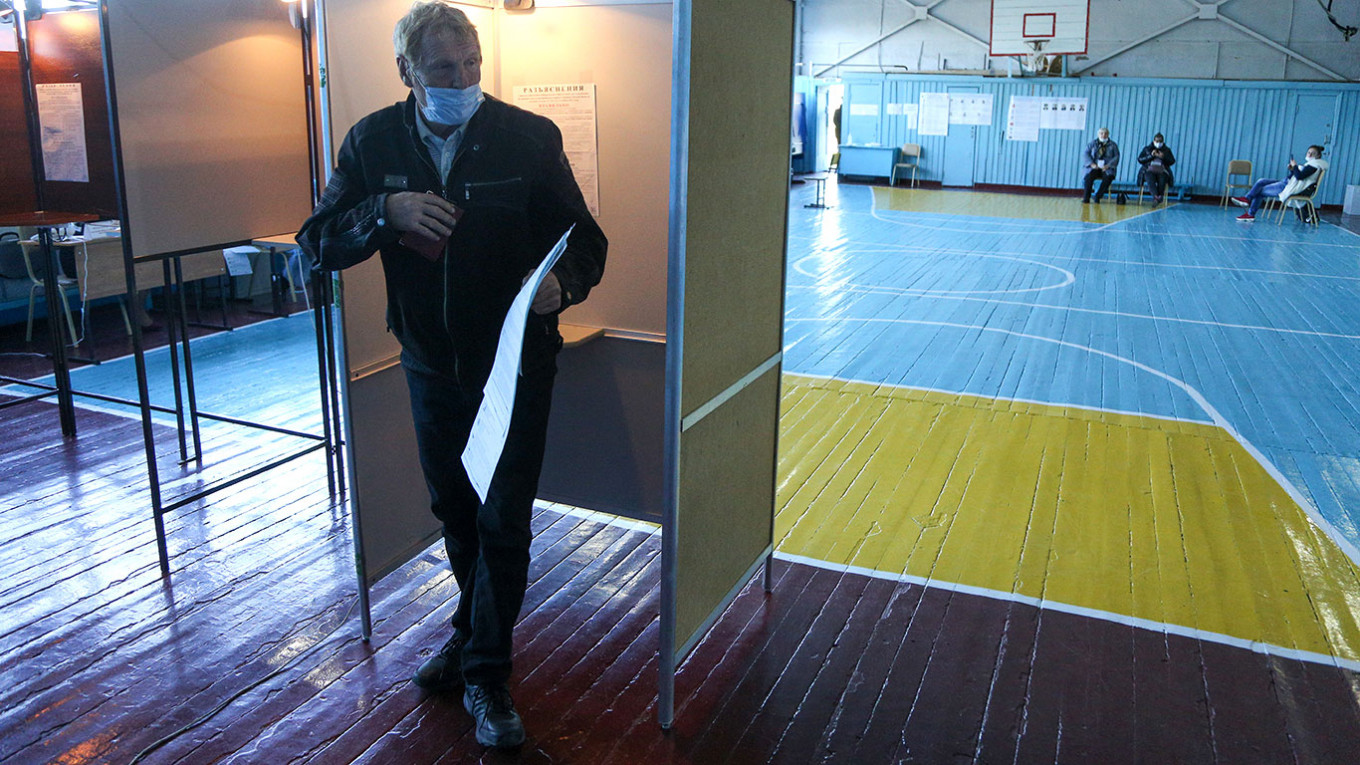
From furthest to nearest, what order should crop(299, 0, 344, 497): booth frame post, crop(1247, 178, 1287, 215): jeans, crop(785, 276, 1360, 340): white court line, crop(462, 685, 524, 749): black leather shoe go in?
crop(1247, 178, 1287, 215): jeans < crop(785, 276, 1360, 340): white court line < crop(299, 0, 344, 497): booth frame post < crop(462, 685, 524, 749): black leather shoe

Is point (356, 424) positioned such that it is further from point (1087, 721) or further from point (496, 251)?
point (1087, 721)

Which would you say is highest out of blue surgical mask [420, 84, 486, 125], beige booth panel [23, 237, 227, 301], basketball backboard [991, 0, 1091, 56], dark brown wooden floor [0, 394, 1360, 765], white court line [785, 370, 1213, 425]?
basketball backboard [991, 0, 1091, 56]

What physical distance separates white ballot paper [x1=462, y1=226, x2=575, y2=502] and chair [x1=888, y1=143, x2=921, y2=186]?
18.6m

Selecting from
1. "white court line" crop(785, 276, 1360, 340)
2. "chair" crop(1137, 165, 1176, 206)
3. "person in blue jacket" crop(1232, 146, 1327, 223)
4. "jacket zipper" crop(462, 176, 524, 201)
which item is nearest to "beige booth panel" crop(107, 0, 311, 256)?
"jacket zipper" crop(462, 176, 524, 201)

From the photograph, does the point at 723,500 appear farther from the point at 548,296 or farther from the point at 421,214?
the point at 421,214

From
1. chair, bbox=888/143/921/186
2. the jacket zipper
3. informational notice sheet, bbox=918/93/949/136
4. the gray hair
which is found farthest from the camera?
chair, bbox=888/143/921/186

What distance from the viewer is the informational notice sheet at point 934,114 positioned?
1944 cm

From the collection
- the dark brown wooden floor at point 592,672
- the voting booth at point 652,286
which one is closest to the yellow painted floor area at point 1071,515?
the dark brown wooden floor at point 592,672

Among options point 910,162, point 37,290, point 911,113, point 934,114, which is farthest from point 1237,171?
point 37,290

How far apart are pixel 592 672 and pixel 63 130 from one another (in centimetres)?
367

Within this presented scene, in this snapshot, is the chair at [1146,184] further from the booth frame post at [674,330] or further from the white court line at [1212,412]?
the booth frame post at [674,330]

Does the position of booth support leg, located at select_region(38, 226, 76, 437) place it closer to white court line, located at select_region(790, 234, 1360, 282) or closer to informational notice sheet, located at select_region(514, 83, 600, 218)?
informational notice sheet, located at select_region(514, 83, 600, 218)

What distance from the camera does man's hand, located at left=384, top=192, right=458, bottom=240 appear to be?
216 cm

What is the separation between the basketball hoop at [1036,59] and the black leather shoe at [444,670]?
18254mm
